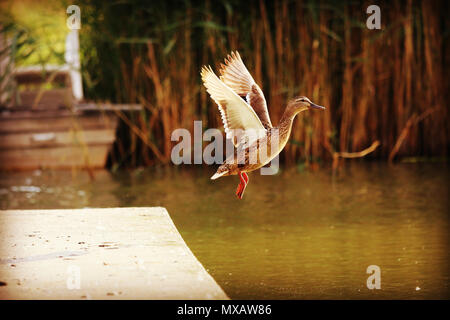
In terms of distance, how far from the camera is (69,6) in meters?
9.19

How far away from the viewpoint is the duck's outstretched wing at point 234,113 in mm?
4004

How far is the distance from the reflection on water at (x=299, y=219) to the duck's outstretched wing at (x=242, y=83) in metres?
0.84

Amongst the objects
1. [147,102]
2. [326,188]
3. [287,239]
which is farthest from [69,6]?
[287,239]

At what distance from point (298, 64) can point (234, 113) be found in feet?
16.3

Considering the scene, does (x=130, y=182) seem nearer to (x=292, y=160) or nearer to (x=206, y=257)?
(x=292, y=160)

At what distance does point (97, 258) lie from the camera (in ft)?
13.2

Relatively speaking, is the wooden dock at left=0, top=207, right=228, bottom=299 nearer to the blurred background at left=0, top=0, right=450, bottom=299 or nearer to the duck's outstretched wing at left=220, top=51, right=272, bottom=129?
the duck's outstretched wing at left=220, top=51, right=272, bottom=129

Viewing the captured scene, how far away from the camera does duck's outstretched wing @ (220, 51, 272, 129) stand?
4402mm

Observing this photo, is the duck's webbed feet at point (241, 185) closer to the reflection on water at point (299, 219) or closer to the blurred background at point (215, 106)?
the reflection on water at point (299, 219)

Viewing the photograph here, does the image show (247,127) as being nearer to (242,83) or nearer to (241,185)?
(241,185)

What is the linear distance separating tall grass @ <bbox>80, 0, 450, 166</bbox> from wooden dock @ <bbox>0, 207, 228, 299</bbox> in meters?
3.67

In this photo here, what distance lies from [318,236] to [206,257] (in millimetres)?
886

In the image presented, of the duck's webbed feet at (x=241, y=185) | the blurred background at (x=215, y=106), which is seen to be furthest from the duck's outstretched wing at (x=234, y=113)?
the blurred background at (x=215, y=106)

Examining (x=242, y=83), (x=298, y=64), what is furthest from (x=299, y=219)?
(x=298, y=64)
